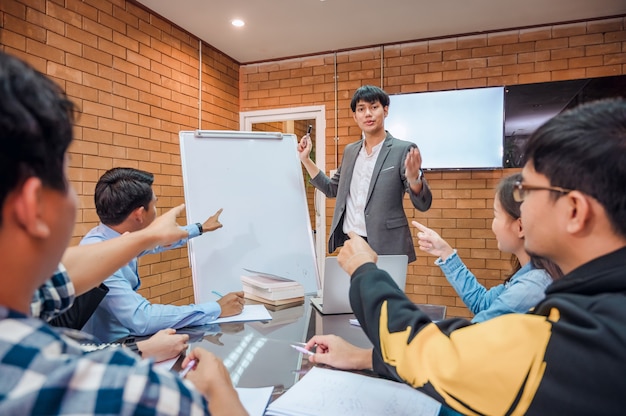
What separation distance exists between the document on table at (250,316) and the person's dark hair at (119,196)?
61 centimetres

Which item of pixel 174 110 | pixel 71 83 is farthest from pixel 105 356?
pixel 174 110

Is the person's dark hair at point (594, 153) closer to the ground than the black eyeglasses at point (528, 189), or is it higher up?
higher up

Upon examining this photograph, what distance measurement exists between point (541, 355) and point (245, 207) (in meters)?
1.91

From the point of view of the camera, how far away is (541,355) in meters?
0.61

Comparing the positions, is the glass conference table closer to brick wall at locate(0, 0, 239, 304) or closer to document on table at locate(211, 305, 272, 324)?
document on table at locate(211, 305, 272, 324)

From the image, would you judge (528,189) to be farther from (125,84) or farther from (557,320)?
(125,84)

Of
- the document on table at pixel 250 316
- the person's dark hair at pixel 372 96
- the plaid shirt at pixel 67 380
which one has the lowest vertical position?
the document on table at pixel 250 316

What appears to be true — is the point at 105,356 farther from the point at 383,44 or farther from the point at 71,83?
the point at 383,44

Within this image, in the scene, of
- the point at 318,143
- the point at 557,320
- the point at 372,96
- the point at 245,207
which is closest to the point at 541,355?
the point at 557,320

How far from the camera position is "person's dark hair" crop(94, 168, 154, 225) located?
5.30 feet

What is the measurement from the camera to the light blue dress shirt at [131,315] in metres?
1.33

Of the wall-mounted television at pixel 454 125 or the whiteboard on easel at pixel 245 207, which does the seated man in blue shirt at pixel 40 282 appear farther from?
the wall-mounted television at pixel 454 125

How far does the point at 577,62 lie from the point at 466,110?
1.00 meters

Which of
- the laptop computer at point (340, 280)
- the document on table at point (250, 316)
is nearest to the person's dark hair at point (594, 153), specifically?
the laptop computer at point (340, 280)
